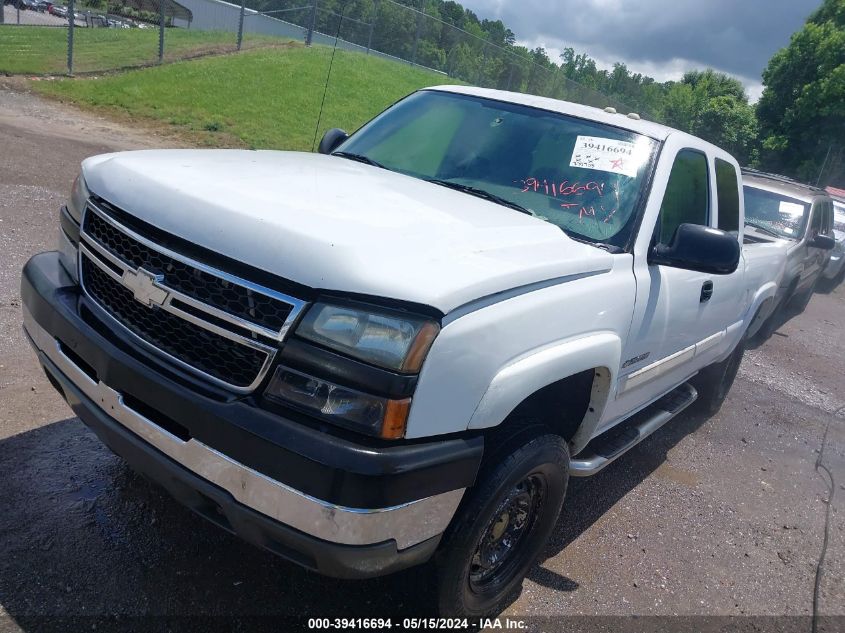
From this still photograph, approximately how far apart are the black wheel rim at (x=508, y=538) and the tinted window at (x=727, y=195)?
2.36 metres

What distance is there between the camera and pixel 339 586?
2.82m

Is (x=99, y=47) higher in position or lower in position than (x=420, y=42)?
lower

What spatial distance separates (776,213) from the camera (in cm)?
841

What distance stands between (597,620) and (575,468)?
0.65 m

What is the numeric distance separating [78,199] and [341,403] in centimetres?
151

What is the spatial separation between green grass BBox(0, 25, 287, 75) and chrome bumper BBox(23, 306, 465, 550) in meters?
17.3

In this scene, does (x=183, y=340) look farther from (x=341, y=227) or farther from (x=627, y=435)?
(x=627, y=435)

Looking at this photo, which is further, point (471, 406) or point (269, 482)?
point (471, 406)

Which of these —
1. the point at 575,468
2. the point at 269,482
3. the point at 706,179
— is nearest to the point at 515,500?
the point at 575,468

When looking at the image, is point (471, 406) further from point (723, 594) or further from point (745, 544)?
point (745, 544)

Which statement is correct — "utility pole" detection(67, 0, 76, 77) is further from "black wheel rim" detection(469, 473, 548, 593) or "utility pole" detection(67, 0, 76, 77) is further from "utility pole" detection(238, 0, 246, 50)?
"black wheel rim" detection(469, 473, 548, 593)

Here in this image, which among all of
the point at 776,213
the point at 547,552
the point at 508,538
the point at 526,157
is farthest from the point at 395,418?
the point at 776,213

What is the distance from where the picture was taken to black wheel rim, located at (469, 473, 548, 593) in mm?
2652

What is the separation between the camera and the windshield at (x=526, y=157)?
10.5ft
